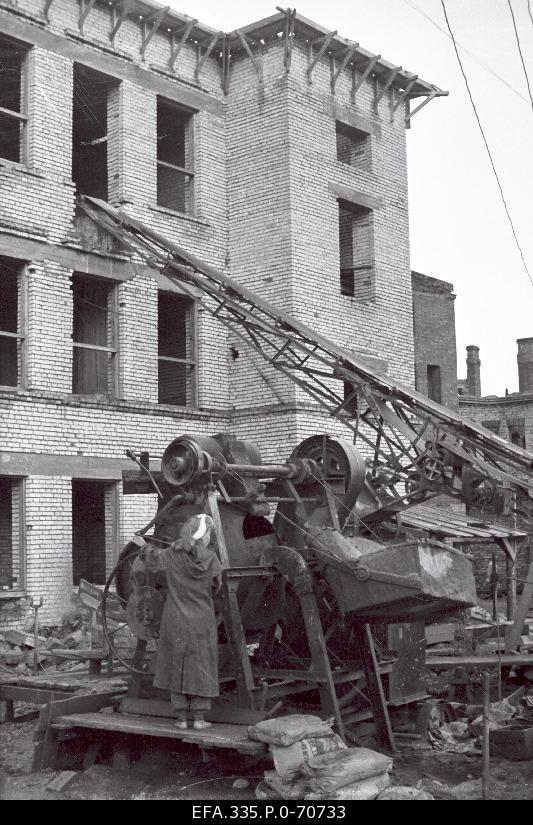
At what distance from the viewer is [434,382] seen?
26453 mm

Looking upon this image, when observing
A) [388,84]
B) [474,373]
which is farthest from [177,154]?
[474,373]

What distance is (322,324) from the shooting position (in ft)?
63.5

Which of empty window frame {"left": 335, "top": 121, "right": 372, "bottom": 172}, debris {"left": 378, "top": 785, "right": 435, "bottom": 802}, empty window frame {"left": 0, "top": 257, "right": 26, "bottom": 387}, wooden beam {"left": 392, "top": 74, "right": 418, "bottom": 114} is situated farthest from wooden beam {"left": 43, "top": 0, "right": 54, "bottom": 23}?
debris {"left": 378, "top": 785, "right": 435, "bottom": 802}

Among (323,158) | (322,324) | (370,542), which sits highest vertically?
(323,158)

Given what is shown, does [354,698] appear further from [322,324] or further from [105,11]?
[105,11]

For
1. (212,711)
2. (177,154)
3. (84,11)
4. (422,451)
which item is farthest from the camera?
(177,154)

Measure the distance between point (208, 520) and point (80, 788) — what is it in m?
2.63

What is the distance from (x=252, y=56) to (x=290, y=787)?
15.9 meters

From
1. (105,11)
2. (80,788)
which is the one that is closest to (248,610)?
(80,788)

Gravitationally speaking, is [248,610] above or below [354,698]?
above

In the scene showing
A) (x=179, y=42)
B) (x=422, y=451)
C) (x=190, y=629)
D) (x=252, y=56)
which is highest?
(x=179, y=42)

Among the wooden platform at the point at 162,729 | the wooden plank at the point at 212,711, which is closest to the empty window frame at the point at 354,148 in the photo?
the wooden plank at the point at 212,711

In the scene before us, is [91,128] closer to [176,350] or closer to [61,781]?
[176,350]

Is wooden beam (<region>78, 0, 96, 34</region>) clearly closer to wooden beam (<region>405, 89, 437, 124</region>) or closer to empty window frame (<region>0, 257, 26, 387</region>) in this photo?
empty window frame (<region>0, 257, 26, 387</region>)
